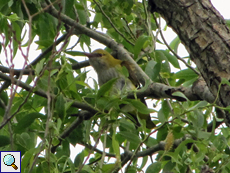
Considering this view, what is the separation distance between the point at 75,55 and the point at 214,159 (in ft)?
4.94

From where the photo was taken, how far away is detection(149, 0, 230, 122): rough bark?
202 cm

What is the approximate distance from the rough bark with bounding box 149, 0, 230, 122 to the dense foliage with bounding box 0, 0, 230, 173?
7.4 inches

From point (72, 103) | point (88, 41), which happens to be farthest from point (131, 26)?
point (72, 103)

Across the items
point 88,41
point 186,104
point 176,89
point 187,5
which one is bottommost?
point 186,104

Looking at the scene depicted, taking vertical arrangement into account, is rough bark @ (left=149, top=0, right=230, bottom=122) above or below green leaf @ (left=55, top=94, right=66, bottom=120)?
above

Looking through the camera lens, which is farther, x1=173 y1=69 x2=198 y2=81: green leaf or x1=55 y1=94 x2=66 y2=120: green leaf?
x1=173 y1=69 x2=198 y2=81: green leaf

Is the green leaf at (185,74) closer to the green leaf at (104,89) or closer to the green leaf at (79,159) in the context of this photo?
the green leaf at (104,89)

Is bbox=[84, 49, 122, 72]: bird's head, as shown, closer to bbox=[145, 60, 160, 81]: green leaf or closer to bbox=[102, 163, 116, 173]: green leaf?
bbox=[145, 60, 160, 81]: green leaf

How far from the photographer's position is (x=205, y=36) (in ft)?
6.82

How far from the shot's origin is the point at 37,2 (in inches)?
99.6

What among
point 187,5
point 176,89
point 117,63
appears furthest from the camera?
point 117,63

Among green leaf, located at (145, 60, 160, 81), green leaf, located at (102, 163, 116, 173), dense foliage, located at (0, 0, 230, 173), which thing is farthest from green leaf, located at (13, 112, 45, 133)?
green leaf, located at (145, 60, 160, 81)

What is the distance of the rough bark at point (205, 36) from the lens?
202cm

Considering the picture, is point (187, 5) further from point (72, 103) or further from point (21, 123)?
point (21, 123)
